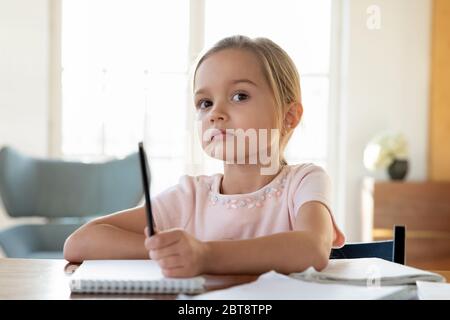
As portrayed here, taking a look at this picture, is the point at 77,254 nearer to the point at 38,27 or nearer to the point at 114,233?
the point at 114,233

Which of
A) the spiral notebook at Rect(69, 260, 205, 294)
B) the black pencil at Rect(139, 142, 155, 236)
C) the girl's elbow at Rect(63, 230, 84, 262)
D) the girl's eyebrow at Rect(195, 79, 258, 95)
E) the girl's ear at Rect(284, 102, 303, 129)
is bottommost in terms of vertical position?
the girl's elbow at Rect(63, 230, 84, 262)

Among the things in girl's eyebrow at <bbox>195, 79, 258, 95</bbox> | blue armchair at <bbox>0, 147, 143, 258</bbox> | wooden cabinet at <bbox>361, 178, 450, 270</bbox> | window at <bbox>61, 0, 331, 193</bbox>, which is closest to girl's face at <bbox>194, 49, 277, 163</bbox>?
girl's eyebrow at <bbox>195, 79, 258, 95</bbox>

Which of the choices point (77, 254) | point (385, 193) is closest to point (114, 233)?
point (77, 254)

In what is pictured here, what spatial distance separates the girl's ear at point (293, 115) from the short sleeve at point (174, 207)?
0.11 meters

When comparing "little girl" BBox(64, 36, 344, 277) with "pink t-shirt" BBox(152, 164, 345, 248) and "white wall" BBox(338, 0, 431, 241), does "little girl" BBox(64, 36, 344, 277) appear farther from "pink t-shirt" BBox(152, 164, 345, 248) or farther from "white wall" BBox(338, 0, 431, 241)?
"white wall" BBox(338, 0, 431, 241)

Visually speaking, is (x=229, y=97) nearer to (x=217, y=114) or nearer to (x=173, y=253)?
(x=217, y=114)

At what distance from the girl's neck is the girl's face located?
0.03 meters

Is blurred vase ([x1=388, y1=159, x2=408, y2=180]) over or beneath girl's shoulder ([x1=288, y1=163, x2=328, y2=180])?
beneath

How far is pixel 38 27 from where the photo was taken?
2.40 meters

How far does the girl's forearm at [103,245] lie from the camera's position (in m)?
0.50

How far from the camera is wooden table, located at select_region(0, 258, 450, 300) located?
1.12 ft

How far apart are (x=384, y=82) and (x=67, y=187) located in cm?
127
